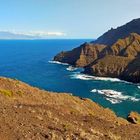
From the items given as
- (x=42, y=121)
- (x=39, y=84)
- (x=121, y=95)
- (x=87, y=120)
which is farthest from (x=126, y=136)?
(x=39, y=84)

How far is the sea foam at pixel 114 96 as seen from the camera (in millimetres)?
106688

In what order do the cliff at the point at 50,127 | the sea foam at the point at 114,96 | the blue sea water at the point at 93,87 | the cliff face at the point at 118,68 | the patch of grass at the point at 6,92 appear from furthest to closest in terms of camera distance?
the cliff face at the point at 118,68, the sea foam at the point at 114,96, the blue sea water at the point at 93,87, the patch of grass at the point at 6,92, the cliff at the point at 50,127

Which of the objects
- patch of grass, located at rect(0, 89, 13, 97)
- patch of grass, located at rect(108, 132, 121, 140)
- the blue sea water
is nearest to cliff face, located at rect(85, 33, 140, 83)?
the blue sea water

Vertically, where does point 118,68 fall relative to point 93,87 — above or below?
above

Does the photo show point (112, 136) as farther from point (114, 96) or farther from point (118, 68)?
point (118, 68)

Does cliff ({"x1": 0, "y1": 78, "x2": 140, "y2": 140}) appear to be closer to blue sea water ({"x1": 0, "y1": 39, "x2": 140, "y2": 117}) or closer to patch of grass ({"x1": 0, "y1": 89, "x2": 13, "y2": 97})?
patch of grass ({"x1": 0, "y1": 89, "x2": 13, "y2": 97})

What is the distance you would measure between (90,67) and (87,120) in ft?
491

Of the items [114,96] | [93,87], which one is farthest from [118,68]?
[114,96]

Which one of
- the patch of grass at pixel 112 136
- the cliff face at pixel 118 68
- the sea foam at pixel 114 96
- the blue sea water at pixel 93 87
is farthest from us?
the cliff face at pixel 118 68

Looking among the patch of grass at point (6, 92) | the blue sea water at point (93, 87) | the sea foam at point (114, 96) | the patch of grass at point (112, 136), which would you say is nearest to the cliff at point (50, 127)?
the patch of grass at point (112, 136)

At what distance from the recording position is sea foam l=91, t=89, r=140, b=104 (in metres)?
107

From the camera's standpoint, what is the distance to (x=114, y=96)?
113375 mm

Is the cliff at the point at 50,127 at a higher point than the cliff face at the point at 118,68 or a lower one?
higher

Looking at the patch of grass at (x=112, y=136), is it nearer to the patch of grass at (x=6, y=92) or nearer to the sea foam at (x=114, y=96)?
the patch of grass at (x=6, y=92)
